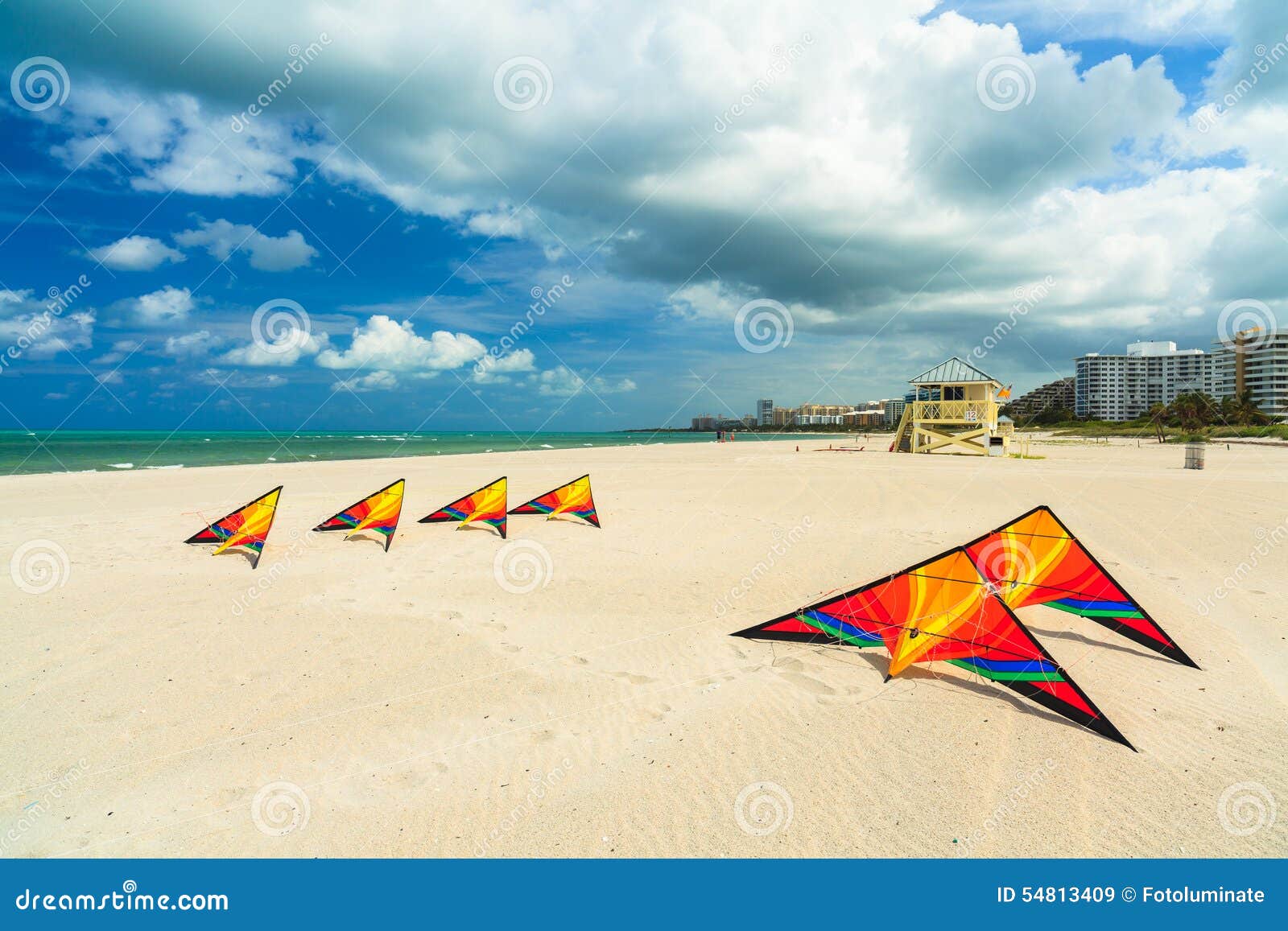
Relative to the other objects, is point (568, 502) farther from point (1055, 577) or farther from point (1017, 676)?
point (1017, 676)

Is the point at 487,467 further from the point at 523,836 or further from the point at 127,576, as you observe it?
the point at 523,836

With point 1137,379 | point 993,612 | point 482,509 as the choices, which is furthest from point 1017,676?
point 1137,379

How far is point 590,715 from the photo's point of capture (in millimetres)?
4707

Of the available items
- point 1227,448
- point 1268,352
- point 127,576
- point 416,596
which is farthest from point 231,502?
point 1268,352

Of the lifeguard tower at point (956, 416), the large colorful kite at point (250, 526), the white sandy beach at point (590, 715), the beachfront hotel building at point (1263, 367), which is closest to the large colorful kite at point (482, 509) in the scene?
the white sandy beach at point (590, 715)

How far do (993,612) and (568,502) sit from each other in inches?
346

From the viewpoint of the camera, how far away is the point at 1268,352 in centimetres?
10812

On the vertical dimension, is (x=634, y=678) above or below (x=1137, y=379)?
below

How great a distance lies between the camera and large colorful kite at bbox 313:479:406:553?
10.3 m

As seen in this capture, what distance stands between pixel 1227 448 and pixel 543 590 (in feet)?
156

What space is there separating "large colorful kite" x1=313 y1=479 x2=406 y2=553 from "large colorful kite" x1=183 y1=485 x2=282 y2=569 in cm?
129

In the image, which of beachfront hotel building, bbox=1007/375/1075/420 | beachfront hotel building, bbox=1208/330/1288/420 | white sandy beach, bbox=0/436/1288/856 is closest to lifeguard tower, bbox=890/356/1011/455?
white sandy beach, bbox=0/436/1288/856

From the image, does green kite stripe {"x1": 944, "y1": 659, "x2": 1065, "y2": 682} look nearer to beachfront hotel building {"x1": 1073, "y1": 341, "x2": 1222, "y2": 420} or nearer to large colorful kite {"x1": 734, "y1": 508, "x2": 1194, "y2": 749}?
large colorful kite {"x1": 734, "y1": 508, "x2": 1194, "y2": 749}
